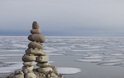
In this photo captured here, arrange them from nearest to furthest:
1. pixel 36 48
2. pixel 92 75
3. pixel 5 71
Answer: pixel 36 48
pixel 92 75
pixel 5 71

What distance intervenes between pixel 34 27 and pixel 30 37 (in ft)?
0.79

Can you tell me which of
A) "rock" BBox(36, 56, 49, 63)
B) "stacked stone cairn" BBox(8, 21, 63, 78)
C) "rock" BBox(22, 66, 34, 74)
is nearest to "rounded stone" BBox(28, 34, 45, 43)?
"stacked stone cairn" BBox(8, 21, 63, 78)

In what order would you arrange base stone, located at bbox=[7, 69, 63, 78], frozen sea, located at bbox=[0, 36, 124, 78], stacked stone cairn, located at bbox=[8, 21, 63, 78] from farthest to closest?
frozen sea, located at bbox=[0, 36, 124, 78]
stacked stone cairn, located at bbox=[8, 21, 63, 78]
base stone, located at bbox=[7, 69, 63, 78]

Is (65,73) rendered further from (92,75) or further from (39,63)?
(39,63)

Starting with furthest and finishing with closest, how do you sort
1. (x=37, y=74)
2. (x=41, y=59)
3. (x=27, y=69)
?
(x=41, y=59) → (x=37, y=74) → (x=27, y=69)

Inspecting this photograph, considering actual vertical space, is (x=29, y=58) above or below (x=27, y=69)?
above

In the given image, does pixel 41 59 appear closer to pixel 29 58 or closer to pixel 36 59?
pixel 36 59

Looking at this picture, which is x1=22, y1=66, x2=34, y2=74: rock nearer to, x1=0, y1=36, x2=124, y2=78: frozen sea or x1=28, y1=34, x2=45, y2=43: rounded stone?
x1=28, y1=34, x2=45, y2=43: rounded stone

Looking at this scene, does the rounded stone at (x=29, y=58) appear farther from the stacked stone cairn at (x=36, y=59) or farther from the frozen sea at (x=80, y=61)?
the frozen sea at (x=80, y=61)

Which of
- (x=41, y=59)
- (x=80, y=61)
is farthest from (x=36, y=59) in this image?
(x=80, y=61)

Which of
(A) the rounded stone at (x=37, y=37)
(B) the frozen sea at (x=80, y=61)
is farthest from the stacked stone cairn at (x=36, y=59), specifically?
(B) the frozen sea at (x=80, y=61)

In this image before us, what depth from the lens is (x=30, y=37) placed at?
6781mm

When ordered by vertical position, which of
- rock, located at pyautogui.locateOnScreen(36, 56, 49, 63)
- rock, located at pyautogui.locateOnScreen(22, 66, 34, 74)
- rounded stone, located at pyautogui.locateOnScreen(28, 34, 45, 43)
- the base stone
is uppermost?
rounded stone, located at pyautogui.locateOnScreen(28, 34, 45, 43)

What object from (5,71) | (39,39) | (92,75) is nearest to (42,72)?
(39,39)
